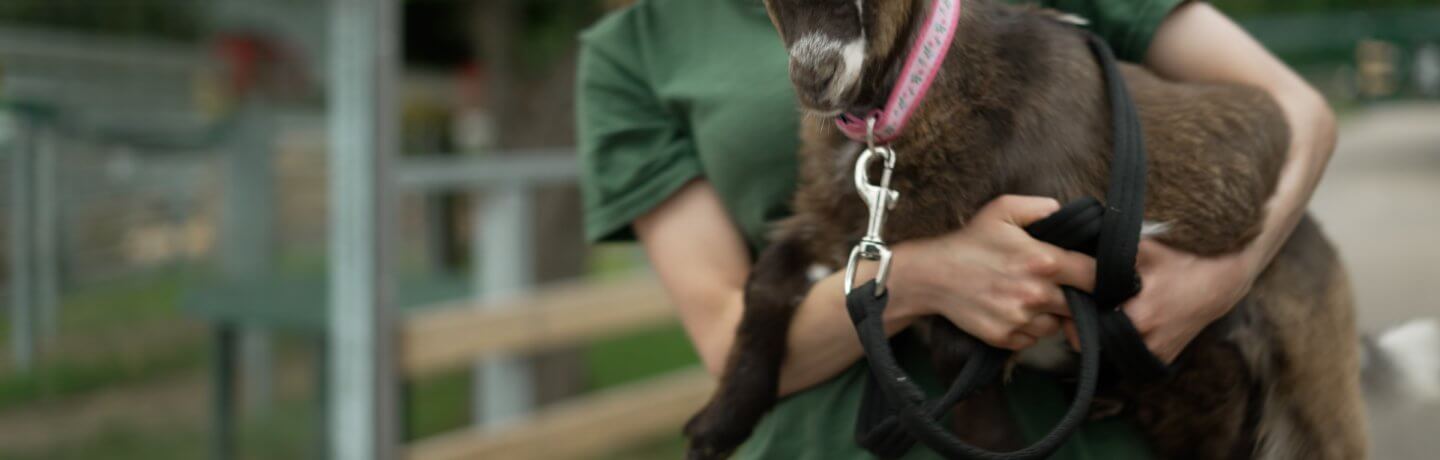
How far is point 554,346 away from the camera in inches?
207

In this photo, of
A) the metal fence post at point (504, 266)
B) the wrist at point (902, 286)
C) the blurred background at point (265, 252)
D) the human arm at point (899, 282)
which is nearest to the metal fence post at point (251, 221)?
the blurred background at point (265, 252)

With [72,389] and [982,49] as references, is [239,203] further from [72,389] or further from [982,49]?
[982,49]

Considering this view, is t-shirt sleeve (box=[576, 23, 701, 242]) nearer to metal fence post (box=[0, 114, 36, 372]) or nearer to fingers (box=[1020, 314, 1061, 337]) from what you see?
fingers (box=[1020, 314, 1061, 337])

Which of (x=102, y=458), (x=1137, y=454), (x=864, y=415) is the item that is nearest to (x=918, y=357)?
(x=864, y=415)

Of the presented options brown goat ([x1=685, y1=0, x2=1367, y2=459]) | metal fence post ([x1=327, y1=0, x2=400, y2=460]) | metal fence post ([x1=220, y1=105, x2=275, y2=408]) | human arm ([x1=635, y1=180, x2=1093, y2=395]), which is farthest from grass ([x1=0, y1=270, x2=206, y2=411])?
brown goat ([x1=685, y1=0, x2=1367, y2=459])

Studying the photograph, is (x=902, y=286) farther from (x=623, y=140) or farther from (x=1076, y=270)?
(x=623, y=140)

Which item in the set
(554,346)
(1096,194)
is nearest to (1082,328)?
(1096,194)

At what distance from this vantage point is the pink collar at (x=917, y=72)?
1.50m

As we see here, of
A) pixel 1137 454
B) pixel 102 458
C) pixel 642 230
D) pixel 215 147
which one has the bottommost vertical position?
pixel 102 458

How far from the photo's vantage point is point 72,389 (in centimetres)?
409

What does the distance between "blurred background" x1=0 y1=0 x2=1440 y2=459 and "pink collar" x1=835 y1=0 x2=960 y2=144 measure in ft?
6.04

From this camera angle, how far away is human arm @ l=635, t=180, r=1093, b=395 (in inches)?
62.3

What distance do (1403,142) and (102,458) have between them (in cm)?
700

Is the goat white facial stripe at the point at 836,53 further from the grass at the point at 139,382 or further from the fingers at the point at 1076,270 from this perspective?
the grass at the point at 139,382
